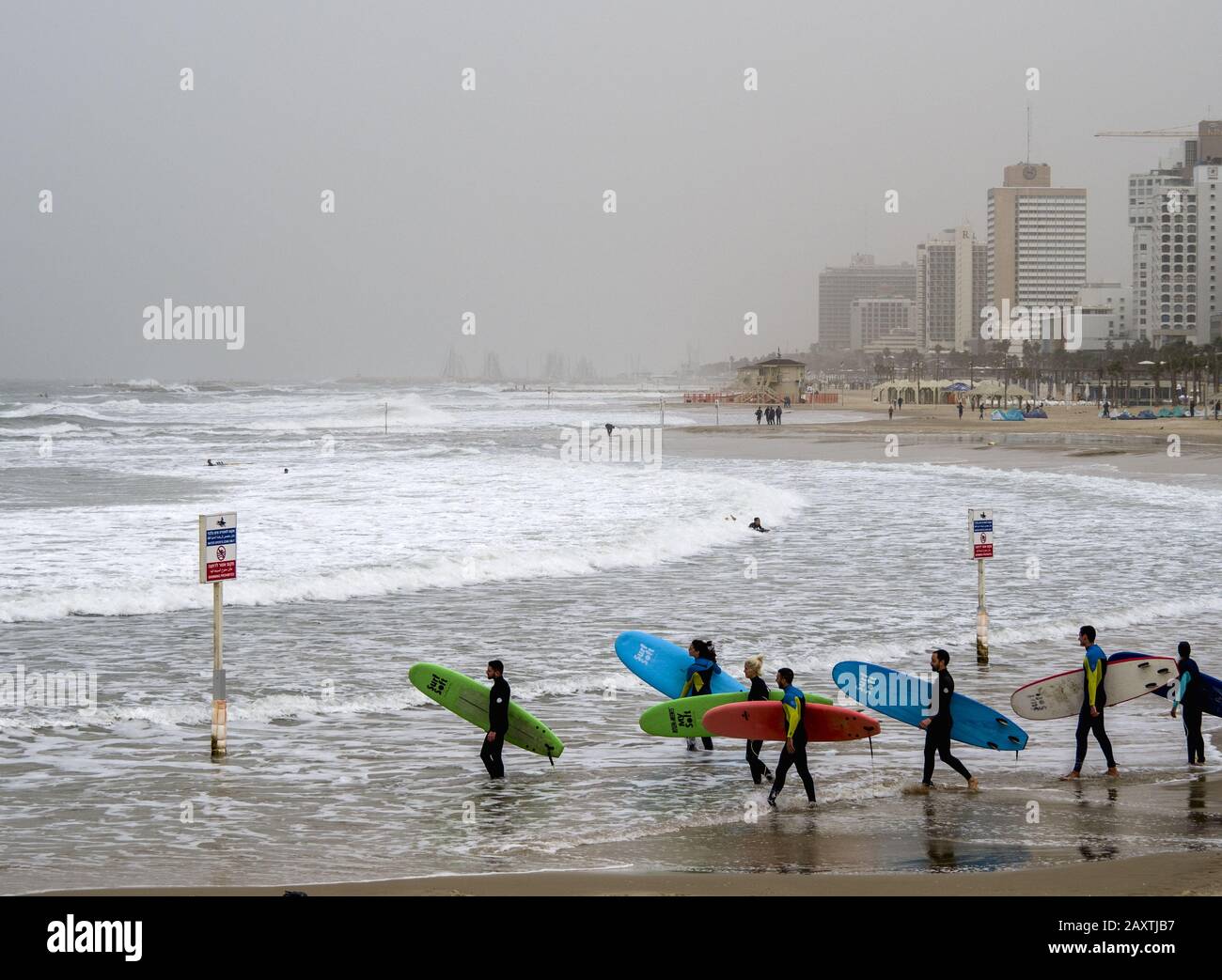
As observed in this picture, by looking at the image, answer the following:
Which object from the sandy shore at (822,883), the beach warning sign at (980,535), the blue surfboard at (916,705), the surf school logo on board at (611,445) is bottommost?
the sandy shore at (822,883)

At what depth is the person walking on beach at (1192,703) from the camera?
38.0 feet

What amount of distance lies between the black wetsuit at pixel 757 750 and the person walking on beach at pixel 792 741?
356mm

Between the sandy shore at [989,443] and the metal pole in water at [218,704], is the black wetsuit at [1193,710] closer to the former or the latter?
the metal pole in water at [218,704]

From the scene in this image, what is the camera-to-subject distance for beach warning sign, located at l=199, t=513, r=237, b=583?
41.3 feet

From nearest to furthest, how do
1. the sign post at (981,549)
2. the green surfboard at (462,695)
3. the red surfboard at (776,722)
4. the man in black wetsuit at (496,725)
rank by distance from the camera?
1. the red surfboard at (776,722)
2. the man in black wetsuit at (496,725)
3. the green surfboard at (462,695)
4. the sign post at (981,549)

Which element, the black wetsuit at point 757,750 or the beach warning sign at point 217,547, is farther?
the beach warning sign at point 217,547

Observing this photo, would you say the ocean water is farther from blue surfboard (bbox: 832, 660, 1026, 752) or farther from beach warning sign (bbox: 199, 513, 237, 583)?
beach warning sign (bbox: 199, 513, 237, 583)

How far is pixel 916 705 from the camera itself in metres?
13.1

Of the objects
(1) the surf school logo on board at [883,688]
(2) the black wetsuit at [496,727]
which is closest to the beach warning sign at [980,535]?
(1) the surf school logo on board at [883,688]

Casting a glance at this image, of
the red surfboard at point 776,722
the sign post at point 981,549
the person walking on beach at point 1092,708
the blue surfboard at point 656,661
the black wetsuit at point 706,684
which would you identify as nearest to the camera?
the red surfboard at point 776,722

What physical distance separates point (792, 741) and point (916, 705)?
2793mm

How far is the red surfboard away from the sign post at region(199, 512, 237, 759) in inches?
177

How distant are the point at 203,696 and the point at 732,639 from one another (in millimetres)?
7064
